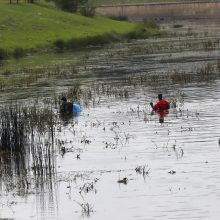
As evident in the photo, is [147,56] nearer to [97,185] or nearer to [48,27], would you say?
[48,27]

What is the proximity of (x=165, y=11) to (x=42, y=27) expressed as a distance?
81.8 metres

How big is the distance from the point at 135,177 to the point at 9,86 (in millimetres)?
36800

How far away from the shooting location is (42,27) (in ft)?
384

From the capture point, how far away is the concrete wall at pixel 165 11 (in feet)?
623

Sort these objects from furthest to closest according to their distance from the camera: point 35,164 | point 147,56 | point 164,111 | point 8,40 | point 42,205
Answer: point 8,40 < point 147,56 < point 164,111 < point 35,164 < point 42,205

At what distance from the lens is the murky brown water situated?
2669cm

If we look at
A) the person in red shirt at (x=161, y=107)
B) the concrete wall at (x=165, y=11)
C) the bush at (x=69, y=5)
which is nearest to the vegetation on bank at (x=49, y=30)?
the bush at (x=69, y=5)

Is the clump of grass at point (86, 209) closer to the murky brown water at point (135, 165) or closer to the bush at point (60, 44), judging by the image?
the murky brown water at point (135, 165)

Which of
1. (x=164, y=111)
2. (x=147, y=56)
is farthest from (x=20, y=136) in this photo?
(x=147, y=56)

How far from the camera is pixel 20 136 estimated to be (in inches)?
1353

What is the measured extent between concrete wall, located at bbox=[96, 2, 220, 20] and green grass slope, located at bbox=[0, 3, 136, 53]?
5551 cm

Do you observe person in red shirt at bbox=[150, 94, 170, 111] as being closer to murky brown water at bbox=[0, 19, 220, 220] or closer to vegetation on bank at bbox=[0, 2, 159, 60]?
murky brown water at bbox=[0, 19, 220, 220]

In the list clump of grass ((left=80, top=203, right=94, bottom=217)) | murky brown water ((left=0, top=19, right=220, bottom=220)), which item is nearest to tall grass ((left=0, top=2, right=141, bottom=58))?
murky brown water ((left=0, top=19, right=220, bottom=220))

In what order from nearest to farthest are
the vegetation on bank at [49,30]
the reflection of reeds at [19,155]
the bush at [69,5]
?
1. the reflection of reeds at [19,155]
2. the vegetation on bank at [49,30]
3. the bush at [69,5]
